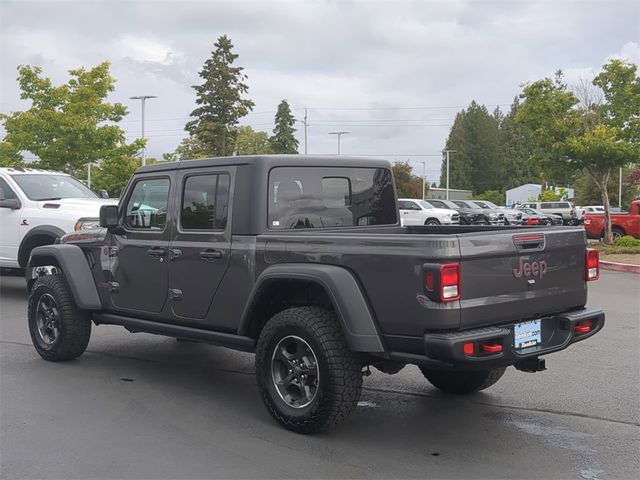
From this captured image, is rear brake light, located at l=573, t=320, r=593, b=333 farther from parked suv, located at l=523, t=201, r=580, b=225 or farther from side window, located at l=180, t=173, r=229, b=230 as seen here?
parked suv, located at l=523, t=201, r=580, b=225

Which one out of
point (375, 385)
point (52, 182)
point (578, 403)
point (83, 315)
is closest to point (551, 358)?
point (578, 403)

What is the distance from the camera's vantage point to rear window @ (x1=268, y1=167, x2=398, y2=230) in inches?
210

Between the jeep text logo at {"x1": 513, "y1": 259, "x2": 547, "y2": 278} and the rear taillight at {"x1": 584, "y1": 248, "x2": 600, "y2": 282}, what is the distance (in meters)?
0.55

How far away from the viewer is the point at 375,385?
6.17m

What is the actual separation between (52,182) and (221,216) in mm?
7340

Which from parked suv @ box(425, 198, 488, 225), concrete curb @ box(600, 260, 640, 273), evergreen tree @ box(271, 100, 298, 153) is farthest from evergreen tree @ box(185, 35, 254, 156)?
concrete curb @ box(600, 260, 640, 273)

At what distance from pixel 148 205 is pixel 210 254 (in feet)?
3.65

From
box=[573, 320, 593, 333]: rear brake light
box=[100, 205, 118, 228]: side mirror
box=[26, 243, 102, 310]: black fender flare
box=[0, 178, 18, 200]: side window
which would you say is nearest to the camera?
box=[573, 320, 593, 333]: rear brake light

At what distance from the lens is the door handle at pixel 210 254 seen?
17.4 ft

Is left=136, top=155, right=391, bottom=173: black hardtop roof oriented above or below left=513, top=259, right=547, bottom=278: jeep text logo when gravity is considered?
above

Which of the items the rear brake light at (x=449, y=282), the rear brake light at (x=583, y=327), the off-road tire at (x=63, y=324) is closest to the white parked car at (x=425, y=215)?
the off-road tire at (x=63, y=324)

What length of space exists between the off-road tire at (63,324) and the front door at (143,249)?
57 centimetres

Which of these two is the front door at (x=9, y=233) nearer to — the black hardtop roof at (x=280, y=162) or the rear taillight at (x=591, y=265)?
the black hardtop roof at (x=280, y=162)

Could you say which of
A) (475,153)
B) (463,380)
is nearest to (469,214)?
(463,380)
